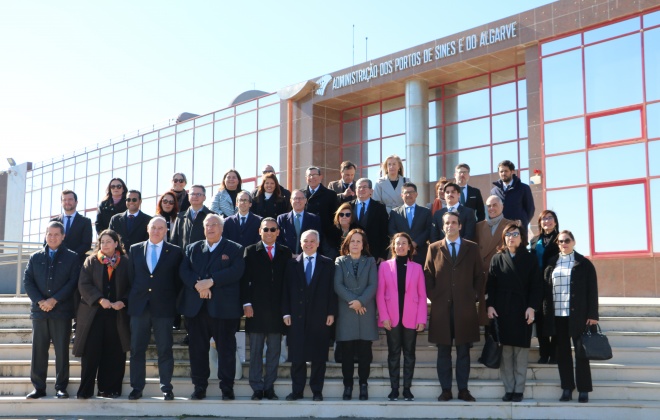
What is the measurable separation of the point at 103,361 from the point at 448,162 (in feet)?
46.8

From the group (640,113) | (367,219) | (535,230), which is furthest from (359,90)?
(367,219)

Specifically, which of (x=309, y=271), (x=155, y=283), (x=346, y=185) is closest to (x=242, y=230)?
(x=309, y=271)

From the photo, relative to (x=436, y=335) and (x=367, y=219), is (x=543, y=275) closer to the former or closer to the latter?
(x=436, y=335)

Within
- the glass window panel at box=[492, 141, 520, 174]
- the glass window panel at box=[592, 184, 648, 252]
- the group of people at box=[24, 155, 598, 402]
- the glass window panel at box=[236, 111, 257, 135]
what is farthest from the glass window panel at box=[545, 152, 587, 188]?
the glass window panel at box=[236, 111, 257, 135]

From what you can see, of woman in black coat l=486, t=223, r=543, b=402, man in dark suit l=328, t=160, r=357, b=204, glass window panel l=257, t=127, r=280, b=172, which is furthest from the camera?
glass window panel l=257, t=127, r=280, b=172

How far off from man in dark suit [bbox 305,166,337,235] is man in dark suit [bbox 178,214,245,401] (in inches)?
61.2

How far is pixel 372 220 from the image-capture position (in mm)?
8367

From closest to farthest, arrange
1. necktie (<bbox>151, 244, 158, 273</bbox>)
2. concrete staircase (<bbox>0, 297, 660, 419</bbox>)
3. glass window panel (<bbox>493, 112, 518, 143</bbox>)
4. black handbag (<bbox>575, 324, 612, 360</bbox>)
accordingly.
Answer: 1. black handbag (<bbox>575, 324, 612, 360</bbox>)
2. concrete staircase (<bbox>0, 297, 660, 419</bbox>)
3. necktie (<bbox>151, 244, 158, 273</bbox>)
4. glass window panel (<bbox>493, 112, 518, 143</bbox>)

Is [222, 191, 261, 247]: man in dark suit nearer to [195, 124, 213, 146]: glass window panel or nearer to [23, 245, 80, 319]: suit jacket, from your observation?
[23, 245, 80, 319]: suit jacket

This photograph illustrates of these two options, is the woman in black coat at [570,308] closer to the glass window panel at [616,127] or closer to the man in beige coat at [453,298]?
the man in beige coat at [453,298]

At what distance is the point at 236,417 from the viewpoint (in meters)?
7.19

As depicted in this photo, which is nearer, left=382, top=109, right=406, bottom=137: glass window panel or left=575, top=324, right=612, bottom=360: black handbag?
left=575, top=324, right=612, bottom=360: black handbag

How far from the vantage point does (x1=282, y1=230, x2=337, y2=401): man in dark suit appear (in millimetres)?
7391

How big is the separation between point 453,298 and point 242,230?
103 inches
